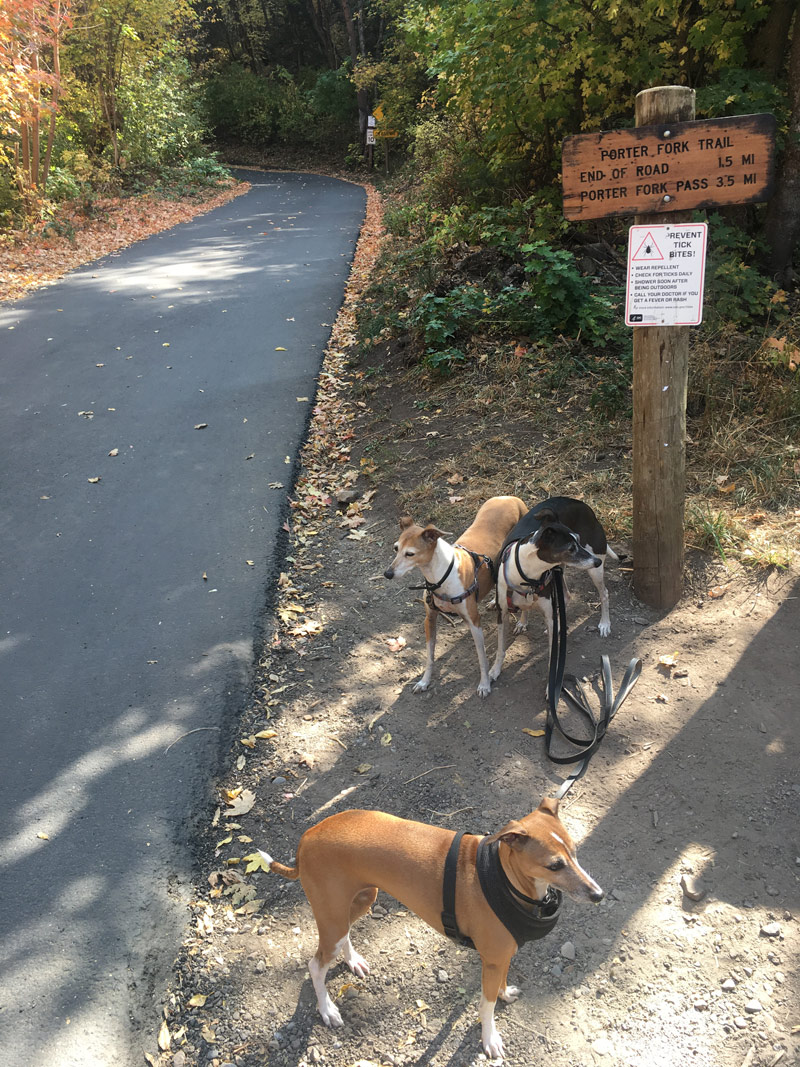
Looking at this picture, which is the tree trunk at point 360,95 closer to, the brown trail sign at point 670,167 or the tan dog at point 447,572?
the brown trail sign at point 670,167

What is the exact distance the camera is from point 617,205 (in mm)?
4133

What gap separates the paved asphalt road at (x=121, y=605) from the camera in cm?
311

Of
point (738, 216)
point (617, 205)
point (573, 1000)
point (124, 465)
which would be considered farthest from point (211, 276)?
point (573, 1000)

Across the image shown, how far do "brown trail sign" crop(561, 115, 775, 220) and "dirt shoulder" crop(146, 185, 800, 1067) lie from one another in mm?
2378

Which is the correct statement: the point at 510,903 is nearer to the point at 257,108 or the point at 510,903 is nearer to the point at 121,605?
the point at 121,605

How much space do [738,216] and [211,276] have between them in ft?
29.9

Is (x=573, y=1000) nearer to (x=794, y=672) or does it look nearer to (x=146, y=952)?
(x=146, y=952)

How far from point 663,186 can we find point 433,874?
147 inches

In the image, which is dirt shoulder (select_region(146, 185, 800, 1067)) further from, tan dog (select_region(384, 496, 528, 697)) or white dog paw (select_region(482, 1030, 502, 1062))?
tan dog (select_region(384, 496, 528, 697))

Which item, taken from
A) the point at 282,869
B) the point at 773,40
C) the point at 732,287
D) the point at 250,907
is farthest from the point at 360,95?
the point at 282,869

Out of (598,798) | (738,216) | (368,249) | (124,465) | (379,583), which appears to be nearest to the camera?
(598,798)

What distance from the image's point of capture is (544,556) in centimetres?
418

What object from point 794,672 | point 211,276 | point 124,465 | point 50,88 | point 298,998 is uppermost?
point 50,88

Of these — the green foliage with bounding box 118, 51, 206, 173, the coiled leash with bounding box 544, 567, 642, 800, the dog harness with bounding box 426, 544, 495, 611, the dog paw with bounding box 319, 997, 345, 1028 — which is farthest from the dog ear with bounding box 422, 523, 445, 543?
the green foliage with bounding box 118, 51, 206, 173
